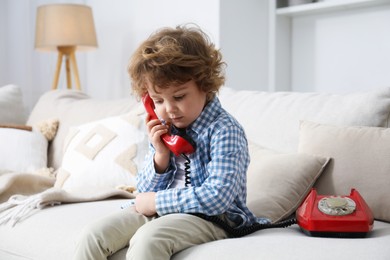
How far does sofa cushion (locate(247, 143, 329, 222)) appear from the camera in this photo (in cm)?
174

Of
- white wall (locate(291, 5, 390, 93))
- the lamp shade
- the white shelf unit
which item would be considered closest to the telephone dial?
white wall (locate(291, 5, 390, 93))

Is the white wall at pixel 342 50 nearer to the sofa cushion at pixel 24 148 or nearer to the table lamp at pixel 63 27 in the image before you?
the table lamp at pixel 63 27

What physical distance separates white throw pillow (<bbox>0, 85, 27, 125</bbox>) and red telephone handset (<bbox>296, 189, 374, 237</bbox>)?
1759 millimetres

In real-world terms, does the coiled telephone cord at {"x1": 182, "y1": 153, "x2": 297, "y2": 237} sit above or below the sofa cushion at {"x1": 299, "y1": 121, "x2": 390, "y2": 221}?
below

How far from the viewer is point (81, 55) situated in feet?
14.3

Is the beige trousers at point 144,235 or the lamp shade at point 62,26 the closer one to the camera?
the beige trousers at point 144,235

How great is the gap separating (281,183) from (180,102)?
1.42 feet

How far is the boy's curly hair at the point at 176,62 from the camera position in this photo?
151cm

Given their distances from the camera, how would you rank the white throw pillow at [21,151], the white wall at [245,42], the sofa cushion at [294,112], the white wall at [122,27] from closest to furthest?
the sofa cushion at [294,112], the white throw pillow at [21,151], the white wall at [245,42], the white wall at [122,27]

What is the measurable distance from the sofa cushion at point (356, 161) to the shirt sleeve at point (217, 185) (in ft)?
1.21

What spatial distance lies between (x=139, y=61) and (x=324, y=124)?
25.3 inches

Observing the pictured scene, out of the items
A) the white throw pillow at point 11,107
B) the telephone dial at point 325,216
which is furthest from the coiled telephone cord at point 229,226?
the white throw pillow at point 11,107

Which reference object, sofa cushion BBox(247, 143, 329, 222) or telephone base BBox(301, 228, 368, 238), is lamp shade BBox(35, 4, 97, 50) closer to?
sofa cushion BBox(247, 143, 329, 222)

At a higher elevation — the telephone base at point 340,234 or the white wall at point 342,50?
the white wall at point 342,50
